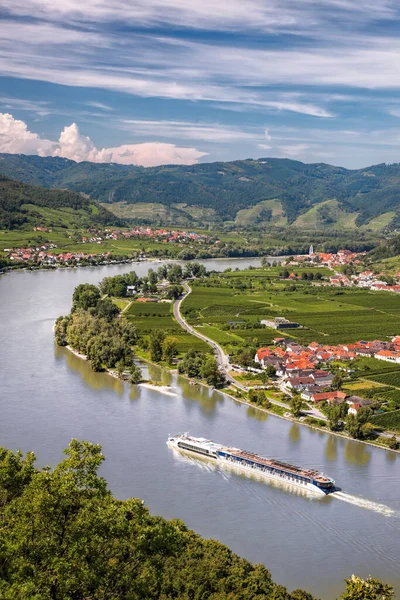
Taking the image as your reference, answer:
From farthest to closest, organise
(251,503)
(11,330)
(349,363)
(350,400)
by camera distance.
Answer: (11,330), (349,363), (350,400), (251,503)

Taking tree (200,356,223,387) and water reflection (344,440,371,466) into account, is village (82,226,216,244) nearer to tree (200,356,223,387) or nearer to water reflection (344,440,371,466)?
tree (200,356,223,387)

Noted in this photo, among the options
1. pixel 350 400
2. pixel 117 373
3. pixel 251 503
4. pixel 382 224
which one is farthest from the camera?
pixel 382 224

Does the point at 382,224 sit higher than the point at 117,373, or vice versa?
the point at 382,224

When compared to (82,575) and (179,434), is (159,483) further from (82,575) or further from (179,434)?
(82,575)

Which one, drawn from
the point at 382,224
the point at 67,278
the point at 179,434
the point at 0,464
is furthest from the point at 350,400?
the point at 382,224

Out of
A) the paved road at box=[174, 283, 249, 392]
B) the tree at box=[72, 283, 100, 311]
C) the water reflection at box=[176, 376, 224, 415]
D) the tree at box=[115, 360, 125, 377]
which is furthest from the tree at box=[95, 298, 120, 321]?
the water reflection at box=[176, 376, 224, 415]

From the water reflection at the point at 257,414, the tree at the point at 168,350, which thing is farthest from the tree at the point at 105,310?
the water reflection at the point at 257,414
